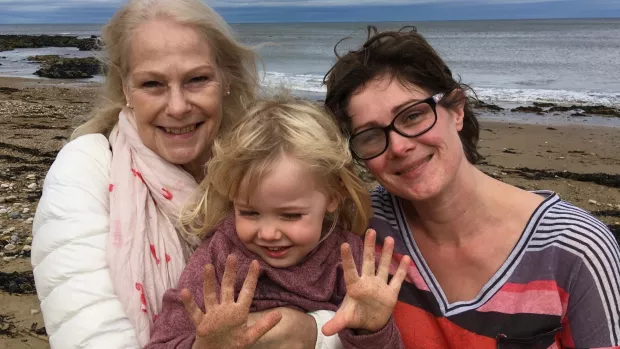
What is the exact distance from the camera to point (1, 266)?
18.4ft

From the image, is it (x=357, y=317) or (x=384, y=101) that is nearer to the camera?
(x=357, y=317)

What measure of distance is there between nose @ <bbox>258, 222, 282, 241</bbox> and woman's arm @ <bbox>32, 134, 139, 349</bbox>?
745mm

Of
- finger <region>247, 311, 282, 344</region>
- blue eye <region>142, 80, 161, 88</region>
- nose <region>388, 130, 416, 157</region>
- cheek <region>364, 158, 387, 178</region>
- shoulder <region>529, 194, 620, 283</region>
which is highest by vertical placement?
blue eye <region>142, 80, 161, 88</region>

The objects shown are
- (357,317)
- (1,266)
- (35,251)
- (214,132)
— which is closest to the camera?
(357,317)

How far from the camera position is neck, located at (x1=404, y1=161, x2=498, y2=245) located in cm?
289

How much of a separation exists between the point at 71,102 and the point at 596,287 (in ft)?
61.4

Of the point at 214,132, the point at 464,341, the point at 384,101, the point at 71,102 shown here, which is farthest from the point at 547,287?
the point at 71,102

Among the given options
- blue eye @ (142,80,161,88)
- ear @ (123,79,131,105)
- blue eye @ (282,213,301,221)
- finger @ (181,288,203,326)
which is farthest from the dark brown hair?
finger @ (181,288,203,326)

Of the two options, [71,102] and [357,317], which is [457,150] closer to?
[357,317]

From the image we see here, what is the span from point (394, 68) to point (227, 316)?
1.51 metres

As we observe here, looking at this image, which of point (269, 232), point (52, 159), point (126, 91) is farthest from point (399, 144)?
point (52, 159)

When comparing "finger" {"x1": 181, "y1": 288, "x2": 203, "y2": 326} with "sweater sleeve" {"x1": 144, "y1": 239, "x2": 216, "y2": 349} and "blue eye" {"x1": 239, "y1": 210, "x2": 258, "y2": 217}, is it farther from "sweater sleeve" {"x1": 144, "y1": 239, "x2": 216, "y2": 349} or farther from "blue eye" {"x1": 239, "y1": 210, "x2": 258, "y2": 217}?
"blue eye" {"x1": 239, "y1": 210, "x2": 258, "y2": 217}

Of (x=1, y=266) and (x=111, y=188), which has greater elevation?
(x=111, y=188)

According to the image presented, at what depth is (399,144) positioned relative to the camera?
8.86 ft
